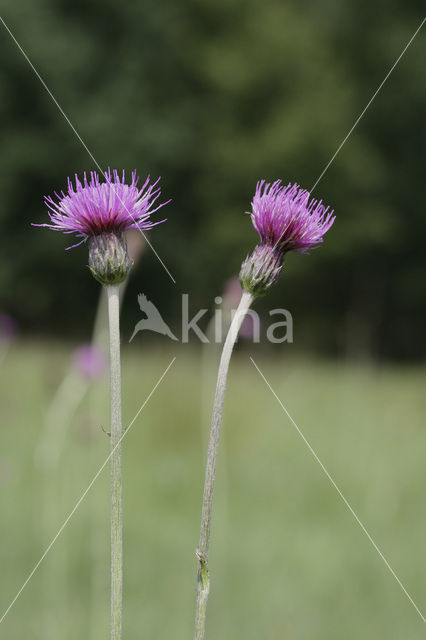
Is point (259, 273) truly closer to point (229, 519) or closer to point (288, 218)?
point (288, 218)

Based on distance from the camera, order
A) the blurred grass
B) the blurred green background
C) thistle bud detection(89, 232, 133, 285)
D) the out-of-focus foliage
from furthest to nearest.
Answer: the out-of-focus foliage < the blurred green background < the blurred grass < thistle bud detection(89, 232, 133, 285)

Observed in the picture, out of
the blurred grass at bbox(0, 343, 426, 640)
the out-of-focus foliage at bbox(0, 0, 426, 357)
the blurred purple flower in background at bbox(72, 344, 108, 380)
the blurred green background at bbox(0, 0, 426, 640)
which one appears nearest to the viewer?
the blurred purple flower in background at bbox(72, 344, 108, 380)

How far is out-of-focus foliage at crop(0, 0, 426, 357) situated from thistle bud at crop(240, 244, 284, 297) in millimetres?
15987

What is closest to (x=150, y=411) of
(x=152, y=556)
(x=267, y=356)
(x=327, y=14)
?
(x=152, y=556)

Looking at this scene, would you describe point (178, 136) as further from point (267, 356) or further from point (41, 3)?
point (267, 356)

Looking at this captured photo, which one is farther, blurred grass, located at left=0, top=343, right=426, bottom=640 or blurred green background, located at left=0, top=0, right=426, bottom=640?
blurred green background, located at left=0, top=0, right=426, bottom=640

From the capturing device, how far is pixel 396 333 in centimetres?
1853

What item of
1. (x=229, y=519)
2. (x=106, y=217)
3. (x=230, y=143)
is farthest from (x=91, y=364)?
(x=230, y=143)

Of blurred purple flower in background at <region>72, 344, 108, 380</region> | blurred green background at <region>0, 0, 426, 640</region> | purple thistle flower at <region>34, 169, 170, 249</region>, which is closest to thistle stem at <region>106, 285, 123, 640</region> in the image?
purple thistle flower at <region>34, 169, 170, 249</region>

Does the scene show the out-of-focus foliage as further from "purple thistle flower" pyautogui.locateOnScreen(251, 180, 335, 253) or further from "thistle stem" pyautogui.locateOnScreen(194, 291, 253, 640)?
"thistle stem" pyautogui.locateOnScreen(194, 291, 253, 640)

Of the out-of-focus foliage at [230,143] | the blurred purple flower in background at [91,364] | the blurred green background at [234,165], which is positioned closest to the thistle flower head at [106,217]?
the blurred purple flower in background at [91,364]

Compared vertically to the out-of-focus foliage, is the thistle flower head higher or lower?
lower

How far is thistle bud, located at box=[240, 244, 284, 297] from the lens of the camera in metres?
1.00

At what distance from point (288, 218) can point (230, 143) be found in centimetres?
1768
